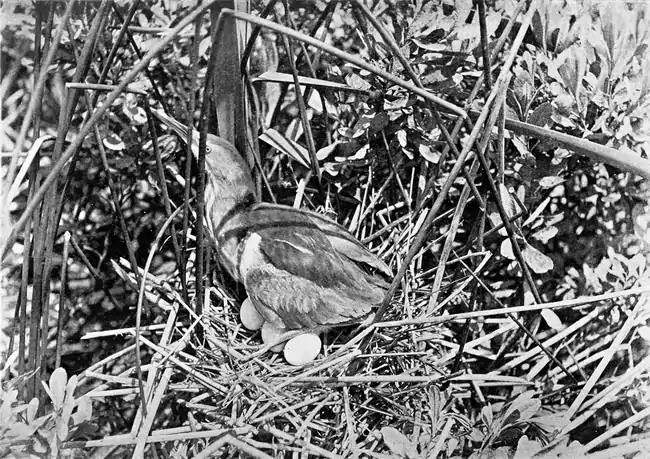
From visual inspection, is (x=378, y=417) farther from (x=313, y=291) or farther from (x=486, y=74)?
(x=486, y=74)

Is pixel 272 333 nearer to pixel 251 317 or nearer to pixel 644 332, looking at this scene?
→ pixel 251 317

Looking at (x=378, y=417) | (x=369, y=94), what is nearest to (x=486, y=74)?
(x=369, y=94)

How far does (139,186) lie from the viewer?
4.63 ft

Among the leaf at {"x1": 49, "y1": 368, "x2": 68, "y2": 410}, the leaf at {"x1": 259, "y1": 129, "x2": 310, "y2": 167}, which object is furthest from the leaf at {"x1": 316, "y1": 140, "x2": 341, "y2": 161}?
the leaf at {"x1": 49, "y1": 368, "x2": 68, "y2": 410}

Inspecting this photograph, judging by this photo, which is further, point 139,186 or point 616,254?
point 139,186

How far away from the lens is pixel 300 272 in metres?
1.09

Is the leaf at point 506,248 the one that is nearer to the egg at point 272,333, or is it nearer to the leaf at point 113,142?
the egg at point 272,333

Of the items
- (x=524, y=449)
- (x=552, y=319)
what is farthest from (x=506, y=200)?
(x=524, y=449)

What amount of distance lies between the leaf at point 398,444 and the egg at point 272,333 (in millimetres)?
253

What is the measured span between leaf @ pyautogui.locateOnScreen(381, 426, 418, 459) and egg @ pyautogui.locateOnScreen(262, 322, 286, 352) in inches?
9.9

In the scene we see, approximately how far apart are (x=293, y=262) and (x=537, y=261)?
38cm

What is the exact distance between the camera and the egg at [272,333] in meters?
1.07

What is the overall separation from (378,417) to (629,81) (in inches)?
25.5

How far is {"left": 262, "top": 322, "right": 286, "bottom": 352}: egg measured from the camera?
1.07 meters
